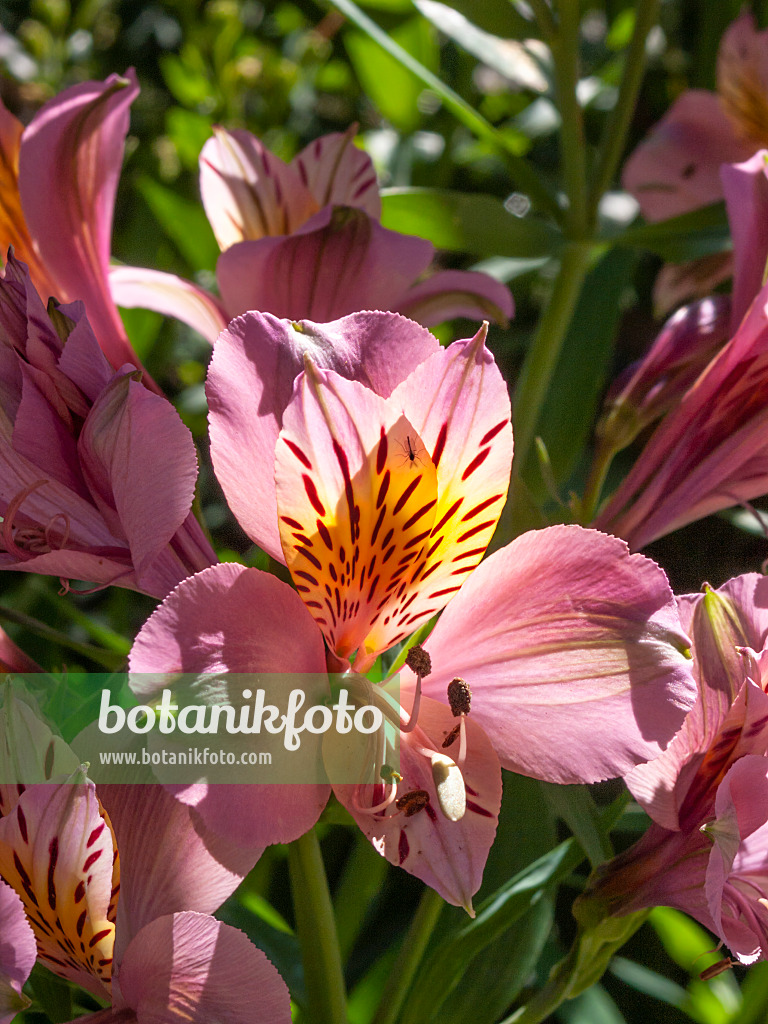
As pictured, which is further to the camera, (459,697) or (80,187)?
(80,187)

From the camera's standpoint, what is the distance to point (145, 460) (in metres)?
0.35

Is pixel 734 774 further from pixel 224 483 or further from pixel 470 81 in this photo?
pixel 470 81

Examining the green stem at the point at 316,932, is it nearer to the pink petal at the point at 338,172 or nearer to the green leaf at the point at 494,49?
the pink petal at the point at 338,172

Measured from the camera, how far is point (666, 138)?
33.2 inches

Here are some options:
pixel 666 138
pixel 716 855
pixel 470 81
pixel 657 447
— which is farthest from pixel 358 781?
pixel 470 81

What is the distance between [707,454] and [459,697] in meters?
0.22

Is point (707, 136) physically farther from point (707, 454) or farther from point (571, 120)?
point (707, 454)

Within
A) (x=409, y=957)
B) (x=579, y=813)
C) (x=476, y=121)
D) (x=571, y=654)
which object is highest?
(x=476, y=121)

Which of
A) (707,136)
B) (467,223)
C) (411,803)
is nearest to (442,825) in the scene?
(411,803)

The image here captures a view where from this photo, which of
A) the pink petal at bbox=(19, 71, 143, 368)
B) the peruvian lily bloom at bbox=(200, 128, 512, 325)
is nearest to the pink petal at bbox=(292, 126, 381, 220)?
the peruvian lily bloom at bbox=(200, 128, 512, 325)

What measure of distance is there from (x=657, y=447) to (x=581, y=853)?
0.22 metres

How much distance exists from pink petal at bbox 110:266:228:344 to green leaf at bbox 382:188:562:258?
20 centimetres

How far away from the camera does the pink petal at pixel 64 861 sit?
34cm

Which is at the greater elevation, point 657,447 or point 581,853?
point 657,447
